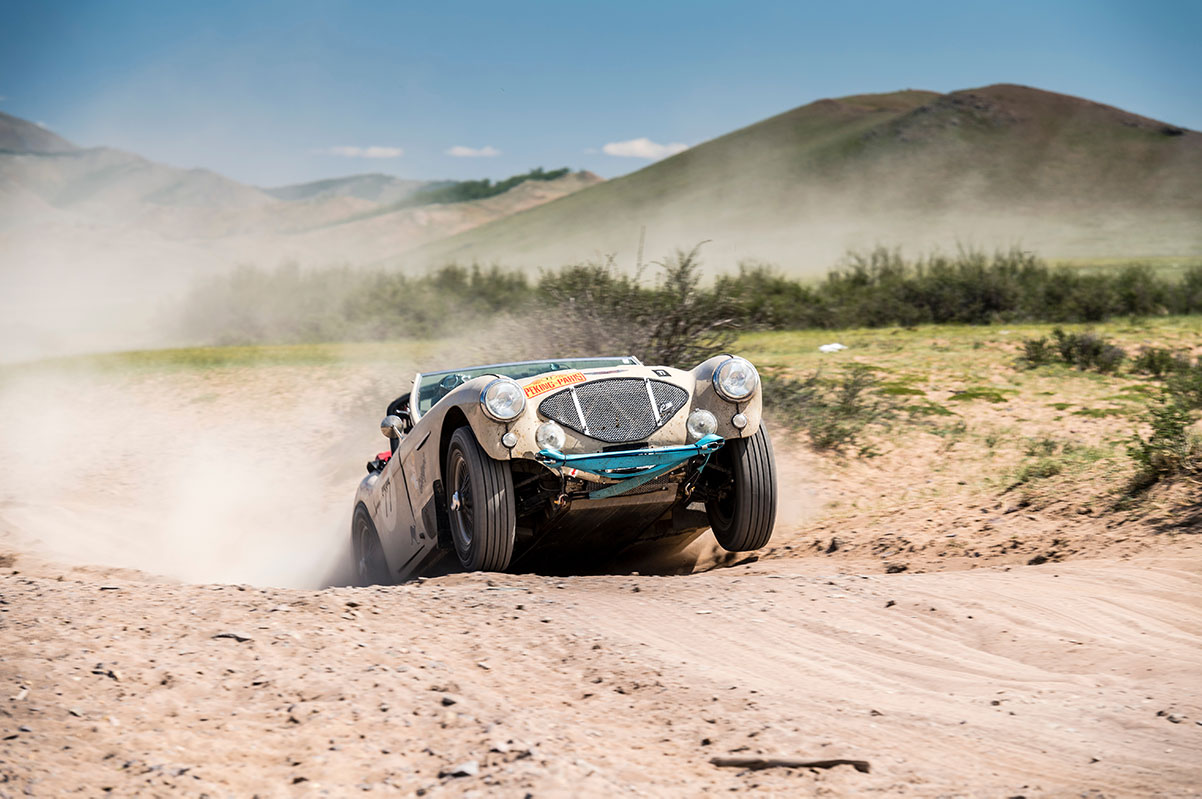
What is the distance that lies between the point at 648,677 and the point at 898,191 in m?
123

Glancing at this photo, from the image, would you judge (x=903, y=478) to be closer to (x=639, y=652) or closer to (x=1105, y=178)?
(x=639, y=652)

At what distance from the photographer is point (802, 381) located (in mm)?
15211

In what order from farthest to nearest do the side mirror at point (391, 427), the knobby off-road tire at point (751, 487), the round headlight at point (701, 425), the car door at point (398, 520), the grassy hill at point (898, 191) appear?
the grassy hill at point (898, 191) → the side mirror at point (391, 427) → the car door at point (398, 520) → the knobby off-road tire at point (751, 487) → the round headlight at point (701, 425)

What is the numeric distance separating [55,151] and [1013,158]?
116874 millimetres

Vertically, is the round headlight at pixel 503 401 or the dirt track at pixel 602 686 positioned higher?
the round headlight at pixel 503 401

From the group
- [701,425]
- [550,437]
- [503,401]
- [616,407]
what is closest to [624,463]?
[616,407]

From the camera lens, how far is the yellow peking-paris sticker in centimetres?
684

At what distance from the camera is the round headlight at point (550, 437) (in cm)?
664

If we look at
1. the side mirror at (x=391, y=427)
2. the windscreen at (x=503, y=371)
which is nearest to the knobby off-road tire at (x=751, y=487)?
the windscreen at (x=503, y=371)

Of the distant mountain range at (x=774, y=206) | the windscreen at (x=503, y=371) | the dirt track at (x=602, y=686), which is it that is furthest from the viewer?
the distant mountain range at (x=774, y=206)

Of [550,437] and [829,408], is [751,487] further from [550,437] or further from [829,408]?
[829,408]

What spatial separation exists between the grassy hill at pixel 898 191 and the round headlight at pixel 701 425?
85.9 m

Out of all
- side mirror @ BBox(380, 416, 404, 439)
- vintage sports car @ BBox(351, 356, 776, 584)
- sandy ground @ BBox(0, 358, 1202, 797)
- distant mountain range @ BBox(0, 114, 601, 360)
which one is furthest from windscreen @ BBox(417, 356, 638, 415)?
distant mountain range @ BBox(0, 114, 601, 360)

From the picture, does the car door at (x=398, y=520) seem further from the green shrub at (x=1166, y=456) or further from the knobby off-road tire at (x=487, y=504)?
the green shrub at (x=1166, y=456)
